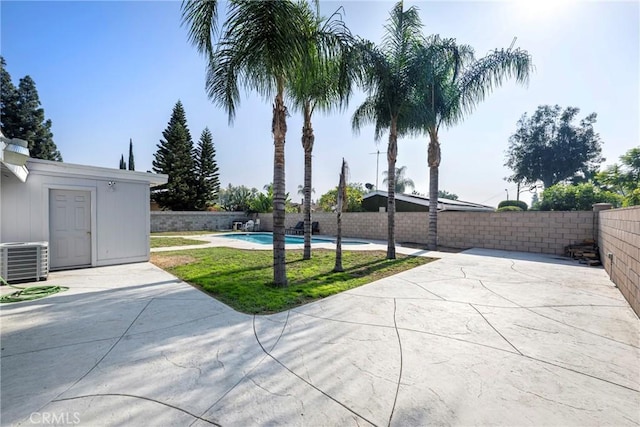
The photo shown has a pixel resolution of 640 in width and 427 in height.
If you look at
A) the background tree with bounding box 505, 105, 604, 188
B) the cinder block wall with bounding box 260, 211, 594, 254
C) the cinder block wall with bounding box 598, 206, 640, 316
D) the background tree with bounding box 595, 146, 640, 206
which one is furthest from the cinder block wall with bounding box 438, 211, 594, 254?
the background tree with bounding box 505, 105, 604, 188

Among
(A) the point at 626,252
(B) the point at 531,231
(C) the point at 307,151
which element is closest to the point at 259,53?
(C) the point at 307,151

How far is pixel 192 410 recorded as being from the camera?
75.8 inches

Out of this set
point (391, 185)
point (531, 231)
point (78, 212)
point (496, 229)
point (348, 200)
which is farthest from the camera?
point (348, 200)

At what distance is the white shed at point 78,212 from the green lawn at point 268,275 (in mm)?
1280

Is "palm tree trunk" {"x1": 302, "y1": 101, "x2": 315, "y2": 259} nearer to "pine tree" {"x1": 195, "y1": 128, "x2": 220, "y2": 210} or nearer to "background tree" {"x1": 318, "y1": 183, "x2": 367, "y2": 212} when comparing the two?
"background tree" {"x1": 318, "y1": 183, "x2": 367, "y2": 212}

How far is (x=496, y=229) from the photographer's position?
37.0 feet

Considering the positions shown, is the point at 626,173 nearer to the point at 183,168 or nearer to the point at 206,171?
the point at 206,171

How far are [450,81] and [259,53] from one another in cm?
890

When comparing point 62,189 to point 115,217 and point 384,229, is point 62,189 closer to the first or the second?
point 115,217

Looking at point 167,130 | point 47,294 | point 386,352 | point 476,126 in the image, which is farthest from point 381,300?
point 167,130

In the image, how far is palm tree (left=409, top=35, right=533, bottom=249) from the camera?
936 centimetres

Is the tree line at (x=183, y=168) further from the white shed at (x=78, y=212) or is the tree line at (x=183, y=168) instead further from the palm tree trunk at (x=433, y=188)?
the palm tree trunk at (x=433, y=188)

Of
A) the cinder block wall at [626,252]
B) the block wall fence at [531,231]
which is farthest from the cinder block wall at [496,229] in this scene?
the cinder block wall at [626,252]

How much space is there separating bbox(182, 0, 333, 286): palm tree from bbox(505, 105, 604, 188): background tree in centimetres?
3524
